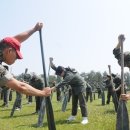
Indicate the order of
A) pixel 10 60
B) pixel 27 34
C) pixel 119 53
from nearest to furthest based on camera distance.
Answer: pixel 10 60, pixel 27 34, pixel 119 53

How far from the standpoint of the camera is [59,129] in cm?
1395

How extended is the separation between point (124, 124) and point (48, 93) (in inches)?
133

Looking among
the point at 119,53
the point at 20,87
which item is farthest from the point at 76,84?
the point at 20,87

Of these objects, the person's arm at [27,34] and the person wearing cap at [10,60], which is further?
the person's arm at [27,34]

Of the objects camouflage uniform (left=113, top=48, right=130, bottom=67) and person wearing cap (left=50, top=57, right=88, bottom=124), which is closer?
camouflage uniform (left=113, top=48, right=130, bottom=67)

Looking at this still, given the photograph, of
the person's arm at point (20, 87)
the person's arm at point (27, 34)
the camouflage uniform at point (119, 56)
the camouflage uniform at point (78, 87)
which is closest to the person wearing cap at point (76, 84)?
the camouflage uniform at point (78, 87)

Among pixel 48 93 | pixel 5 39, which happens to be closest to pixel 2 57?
pixel 5 39

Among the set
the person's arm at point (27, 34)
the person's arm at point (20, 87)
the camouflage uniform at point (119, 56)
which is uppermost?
the person's arm at point (27, 34)

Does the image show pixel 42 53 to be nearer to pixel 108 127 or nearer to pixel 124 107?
pixel 124 107

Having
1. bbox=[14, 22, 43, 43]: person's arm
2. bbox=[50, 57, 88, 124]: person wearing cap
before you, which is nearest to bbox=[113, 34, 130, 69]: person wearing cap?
bbox=[14, 22, 43, 43]: person's arm

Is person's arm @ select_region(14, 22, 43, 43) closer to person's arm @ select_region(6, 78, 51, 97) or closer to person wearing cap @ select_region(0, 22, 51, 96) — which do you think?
person wearing cap @ select_region(0, 22, 51, 96)

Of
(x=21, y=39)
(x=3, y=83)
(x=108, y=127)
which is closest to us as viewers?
(x=3, y=83)

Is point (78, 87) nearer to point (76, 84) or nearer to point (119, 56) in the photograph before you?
point (76, 84)

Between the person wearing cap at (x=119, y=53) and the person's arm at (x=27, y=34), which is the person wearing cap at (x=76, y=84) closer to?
the person wearing cap at (x=119, y=53)
